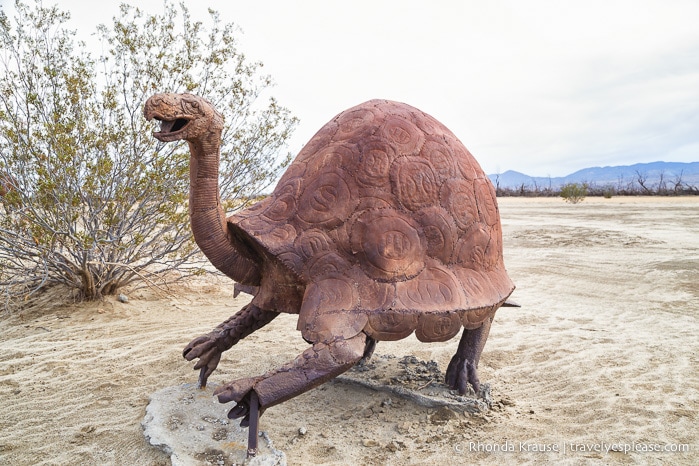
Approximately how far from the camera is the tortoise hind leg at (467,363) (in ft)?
11.5

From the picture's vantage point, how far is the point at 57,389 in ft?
12.4

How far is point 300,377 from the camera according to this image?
241cm

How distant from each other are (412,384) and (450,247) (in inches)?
55.3

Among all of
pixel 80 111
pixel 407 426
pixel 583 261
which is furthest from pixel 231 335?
pixel 583 261

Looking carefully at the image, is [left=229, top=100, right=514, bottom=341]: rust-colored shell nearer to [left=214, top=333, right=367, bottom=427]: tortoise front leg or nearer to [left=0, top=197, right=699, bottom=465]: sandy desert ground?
[left=214, top=333, right=367, bottom=427]: tortoise front leg

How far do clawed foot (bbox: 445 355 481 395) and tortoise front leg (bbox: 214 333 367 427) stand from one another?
1366 mm

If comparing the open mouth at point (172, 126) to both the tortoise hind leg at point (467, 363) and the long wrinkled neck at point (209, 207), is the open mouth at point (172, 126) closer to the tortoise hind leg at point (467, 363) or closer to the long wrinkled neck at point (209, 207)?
the long wrinkled neck at point (209, 207)

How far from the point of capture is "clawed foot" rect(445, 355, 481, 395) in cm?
348

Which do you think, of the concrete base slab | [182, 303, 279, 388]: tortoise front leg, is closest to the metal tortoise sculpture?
the concrete base slab

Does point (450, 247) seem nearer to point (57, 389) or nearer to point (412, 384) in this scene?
point (412, 384)

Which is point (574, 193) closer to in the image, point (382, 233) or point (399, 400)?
point (399, 400)

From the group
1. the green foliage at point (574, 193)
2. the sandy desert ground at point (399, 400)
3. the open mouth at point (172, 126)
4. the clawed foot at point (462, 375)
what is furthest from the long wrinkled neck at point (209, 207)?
the green foliage at point (574, 193)

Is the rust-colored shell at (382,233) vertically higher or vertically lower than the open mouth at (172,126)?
lower

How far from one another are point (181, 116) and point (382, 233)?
1.17 m
